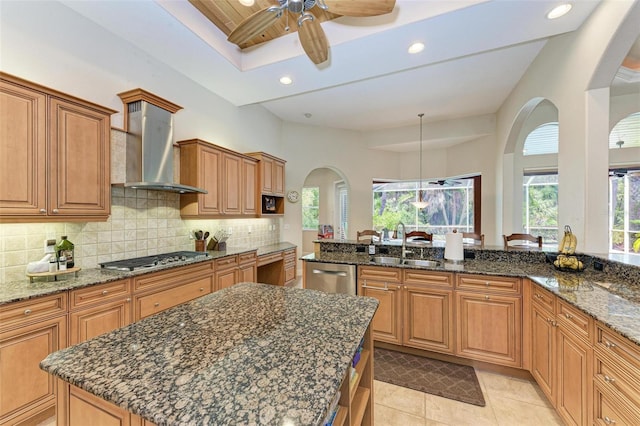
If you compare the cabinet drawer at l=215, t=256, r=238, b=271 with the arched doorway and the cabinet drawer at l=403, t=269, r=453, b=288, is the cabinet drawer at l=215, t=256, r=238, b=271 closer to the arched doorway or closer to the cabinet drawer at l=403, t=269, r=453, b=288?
the cabinet drawer at l=403, t=269, r=453, b=288

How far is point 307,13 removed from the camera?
1813 millimetres

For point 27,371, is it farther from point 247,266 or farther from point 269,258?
point 269,258

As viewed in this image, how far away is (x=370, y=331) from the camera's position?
143 centimetres

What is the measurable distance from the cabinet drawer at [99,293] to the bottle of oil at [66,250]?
0.35m

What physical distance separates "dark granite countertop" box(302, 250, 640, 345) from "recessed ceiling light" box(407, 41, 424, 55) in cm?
216

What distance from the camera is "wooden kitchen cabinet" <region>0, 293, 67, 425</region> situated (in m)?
1.52

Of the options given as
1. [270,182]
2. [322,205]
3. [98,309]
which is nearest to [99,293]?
[98,309]

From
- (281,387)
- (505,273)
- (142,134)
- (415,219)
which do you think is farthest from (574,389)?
(415,219)

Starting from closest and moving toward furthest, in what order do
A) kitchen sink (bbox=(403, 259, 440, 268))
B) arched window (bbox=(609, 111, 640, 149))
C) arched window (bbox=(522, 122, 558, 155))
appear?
1. kitchen sink (bbox=(403, 259, 440, 268))
2. arched window (bbox=(609, 111, 640, 149))
3. arched window (bbox=(522, 122, 558, 155))

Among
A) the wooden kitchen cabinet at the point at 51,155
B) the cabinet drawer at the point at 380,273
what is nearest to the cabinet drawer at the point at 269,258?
the cabinet drawer at the point at 380,273

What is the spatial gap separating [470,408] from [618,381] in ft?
3.26

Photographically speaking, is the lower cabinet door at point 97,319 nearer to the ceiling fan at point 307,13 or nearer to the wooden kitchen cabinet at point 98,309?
the wooden kitchen cabinet at point 98,309

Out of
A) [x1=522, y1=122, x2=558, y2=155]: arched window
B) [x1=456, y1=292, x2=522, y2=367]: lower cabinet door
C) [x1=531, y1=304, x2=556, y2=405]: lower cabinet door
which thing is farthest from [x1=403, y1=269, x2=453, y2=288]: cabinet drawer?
[x1=522, y1=122, x2=558, y2=155]: arched window

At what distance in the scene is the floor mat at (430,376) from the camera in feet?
6.77
